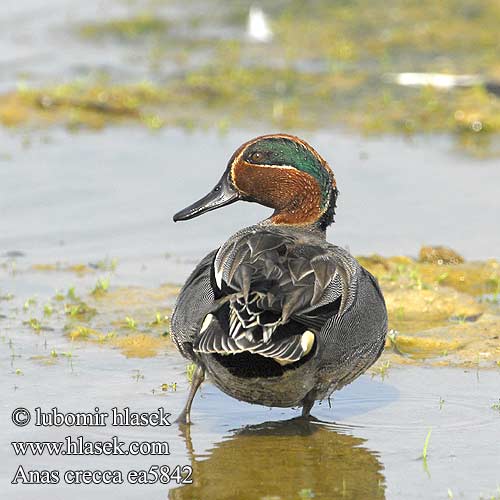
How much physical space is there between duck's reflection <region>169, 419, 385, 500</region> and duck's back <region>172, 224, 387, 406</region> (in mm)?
248

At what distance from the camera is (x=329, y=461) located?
5.72 m

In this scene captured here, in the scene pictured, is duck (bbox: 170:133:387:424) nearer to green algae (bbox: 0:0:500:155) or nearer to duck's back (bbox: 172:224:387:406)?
duck's back (bbox: 172:224:387:406)

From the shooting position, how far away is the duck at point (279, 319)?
5.27 metres

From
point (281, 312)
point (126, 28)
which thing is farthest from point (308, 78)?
point (281, 312)

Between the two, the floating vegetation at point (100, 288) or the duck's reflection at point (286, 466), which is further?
the floating vegetation at point (100, 288)

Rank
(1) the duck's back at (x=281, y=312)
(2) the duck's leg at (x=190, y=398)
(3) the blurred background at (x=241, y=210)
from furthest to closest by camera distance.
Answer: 1. (2) the duck's leg at (x=190, y=398)
2. (3) the blurred background at (x=241, y=210)
3. (1) the duck's back at (x=281, y=312)

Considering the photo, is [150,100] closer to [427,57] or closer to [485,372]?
[427,57]

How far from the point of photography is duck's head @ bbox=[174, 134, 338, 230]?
6734mm

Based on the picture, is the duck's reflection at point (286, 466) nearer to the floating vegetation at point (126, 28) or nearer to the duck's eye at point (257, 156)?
the duck's eye at point (257, 156)

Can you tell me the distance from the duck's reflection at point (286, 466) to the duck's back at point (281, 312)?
248 millimetres

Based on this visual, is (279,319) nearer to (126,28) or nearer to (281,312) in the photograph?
(281,312)

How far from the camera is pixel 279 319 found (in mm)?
5262

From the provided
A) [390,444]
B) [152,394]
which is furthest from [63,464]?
[390,444]

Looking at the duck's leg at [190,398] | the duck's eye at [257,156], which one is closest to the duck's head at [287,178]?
the duck's eye at [257,156]
